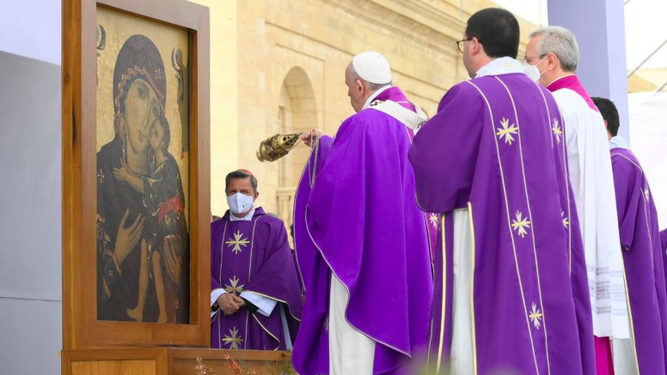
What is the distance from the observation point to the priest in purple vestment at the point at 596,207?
6.27 meters

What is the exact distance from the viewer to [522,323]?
527cm

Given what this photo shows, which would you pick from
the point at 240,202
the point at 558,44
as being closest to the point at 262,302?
the point at 240,202

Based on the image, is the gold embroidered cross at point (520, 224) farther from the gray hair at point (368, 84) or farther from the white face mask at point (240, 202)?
the white face mask at point (240, 202)

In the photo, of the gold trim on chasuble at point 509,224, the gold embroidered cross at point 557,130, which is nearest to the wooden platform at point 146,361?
the gold trim on chasuble at point 509,224

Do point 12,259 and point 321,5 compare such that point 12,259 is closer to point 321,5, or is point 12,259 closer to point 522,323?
point 522,323

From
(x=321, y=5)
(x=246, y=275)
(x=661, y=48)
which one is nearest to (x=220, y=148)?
(x=321, y=5)

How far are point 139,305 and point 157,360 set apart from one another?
36cm

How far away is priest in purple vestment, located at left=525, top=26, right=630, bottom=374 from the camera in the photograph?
627cm

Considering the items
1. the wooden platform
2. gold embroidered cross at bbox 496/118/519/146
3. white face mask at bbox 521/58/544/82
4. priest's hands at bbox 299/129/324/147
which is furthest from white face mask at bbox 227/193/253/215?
gold embroidered cross at bbox 496/118/519/146

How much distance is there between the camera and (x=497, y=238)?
212 inches

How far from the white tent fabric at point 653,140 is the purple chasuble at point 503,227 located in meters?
10.1

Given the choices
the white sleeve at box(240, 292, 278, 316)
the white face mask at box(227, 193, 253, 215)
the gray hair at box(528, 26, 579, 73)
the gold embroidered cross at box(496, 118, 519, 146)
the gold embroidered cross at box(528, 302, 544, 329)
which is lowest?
the gold embroidered cross at box(528, 302, 544, 329)

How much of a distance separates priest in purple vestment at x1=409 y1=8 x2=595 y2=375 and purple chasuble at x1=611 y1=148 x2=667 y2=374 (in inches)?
63.9

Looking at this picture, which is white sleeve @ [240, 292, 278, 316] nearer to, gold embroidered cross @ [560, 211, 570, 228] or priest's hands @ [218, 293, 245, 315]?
priest's hands @ [218, 293, 245, 315]
